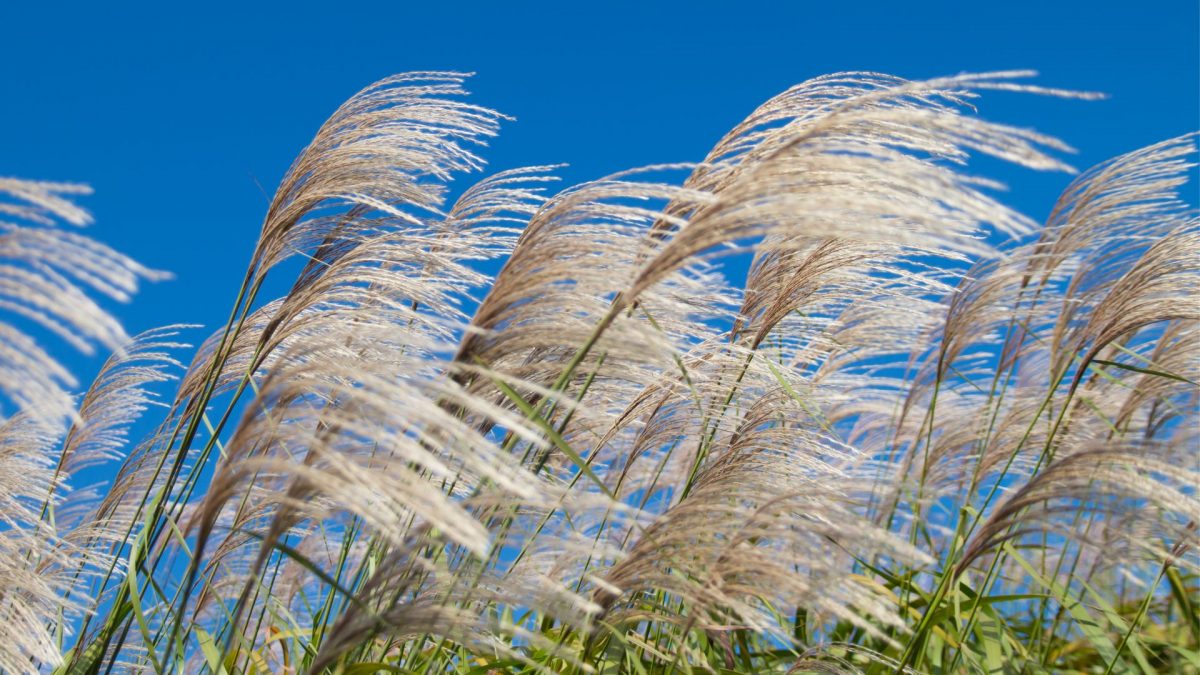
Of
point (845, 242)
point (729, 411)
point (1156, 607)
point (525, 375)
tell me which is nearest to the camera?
point (525, 375)

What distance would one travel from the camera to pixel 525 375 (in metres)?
2.22

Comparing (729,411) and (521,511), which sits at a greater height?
(729,411)

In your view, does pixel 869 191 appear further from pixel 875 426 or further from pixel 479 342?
pixel 875 426

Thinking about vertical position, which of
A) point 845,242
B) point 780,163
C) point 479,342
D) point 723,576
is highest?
point 845,242

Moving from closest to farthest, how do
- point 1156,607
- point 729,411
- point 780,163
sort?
1. point 780,163
2. point 729,411
3. point 1156,607

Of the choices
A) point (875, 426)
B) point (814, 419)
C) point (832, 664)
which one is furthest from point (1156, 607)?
point (832, 664)

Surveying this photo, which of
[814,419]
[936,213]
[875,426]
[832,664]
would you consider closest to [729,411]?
[814,419]

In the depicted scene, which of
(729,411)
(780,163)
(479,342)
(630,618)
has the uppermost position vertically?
(780,163)

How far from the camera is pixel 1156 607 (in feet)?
14.2

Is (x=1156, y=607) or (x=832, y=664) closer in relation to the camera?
(x=832, y=664)

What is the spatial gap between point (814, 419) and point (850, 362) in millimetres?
1147

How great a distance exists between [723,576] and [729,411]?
3.09 feet

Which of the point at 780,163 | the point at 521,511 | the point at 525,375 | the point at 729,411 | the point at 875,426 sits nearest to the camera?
the point at 780,163

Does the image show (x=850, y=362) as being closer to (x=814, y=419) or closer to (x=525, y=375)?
(x=814, y=419)
